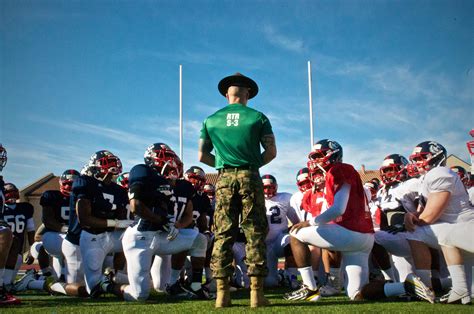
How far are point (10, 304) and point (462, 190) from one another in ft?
18.9

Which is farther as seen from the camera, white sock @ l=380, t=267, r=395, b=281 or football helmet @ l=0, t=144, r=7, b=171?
white sock @ l=380, t=267, r=395, b=281

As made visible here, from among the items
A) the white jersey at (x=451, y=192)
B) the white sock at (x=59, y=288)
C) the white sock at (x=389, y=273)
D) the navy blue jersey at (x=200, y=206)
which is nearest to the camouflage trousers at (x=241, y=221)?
the white jersey at (x=451, y=192)

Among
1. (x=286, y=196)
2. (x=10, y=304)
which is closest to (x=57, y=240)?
(x=10, y=304)

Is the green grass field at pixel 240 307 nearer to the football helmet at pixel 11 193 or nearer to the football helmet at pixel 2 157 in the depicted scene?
the football helmet at pixel 2 157

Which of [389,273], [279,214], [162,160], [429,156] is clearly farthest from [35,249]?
[429,156]

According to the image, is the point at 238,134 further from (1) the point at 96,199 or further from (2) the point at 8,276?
(2) the point at 8,276

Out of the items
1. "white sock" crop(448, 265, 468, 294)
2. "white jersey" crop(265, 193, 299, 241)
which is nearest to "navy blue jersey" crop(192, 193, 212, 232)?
"white jersey" crop(265, 193, 299, 241)

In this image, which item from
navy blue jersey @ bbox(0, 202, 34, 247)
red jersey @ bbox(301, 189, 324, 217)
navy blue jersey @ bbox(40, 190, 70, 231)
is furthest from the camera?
navy blue jersey @ bbox(0, 202, 34, 247)

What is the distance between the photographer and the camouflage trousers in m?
4.66

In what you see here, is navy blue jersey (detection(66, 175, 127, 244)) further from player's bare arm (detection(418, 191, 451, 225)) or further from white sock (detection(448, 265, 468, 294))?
white sock (detection(448, 265, 468, 294))

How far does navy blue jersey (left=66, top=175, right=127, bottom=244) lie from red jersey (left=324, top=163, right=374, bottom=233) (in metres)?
3.46

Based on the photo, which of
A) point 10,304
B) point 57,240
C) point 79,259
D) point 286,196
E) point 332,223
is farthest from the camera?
point 286,196

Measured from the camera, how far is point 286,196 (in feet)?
29.9

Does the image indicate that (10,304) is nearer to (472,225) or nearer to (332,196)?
(332,196)
